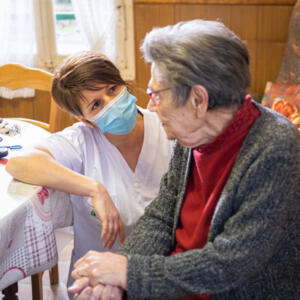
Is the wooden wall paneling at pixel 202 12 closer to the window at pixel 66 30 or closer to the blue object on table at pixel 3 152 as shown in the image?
the window at pixel 66 30

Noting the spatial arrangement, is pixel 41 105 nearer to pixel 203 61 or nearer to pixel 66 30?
pixel 66 30

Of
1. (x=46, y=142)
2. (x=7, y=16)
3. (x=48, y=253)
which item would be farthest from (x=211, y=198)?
(x=7, y=16)

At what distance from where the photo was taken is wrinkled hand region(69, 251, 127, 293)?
990 millimetres

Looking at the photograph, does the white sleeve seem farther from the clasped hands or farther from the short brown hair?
the clasped hands

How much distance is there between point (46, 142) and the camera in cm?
142

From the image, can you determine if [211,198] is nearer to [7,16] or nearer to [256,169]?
[256,169]

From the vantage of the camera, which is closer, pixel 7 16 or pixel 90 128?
pixel 90 128

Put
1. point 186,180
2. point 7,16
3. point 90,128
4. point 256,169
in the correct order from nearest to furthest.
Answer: point 256,169 < point 186,180 < point 90,128 < point 7,16

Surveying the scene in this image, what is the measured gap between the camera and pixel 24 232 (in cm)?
117

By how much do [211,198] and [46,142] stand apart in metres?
0.63

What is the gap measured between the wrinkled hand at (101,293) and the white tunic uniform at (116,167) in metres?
0.49

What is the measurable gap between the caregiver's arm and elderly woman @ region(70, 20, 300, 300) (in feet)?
0.79

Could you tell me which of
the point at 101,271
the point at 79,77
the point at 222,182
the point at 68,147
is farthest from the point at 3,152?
the point at 222,182

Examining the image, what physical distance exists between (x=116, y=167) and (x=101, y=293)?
0.58m
